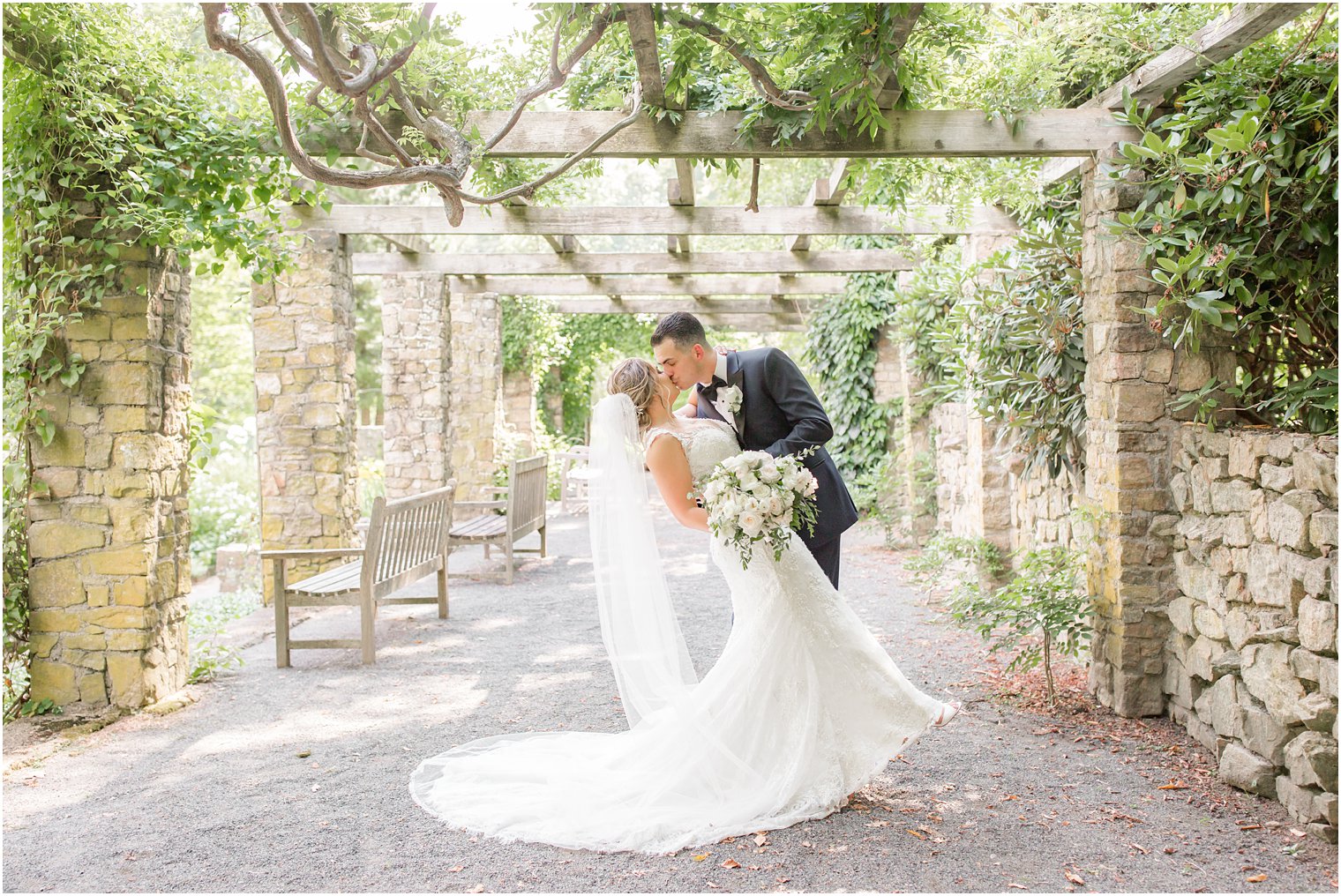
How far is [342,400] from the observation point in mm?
7770

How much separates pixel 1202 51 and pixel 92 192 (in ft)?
16.3

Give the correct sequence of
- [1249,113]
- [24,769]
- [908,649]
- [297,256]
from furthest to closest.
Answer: [297,256]
[908,649]
[24,769]
[1249,113]

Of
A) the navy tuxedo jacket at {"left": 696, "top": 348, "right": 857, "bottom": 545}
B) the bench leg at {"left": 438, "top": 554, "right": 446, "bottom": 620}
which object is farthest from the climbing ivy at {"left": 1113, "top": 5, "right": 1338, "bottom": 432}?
the bench leg at {"left": 438, "top": 554, "right": 446, "bottom": 620}

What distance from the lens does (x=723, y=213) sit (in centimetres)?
788

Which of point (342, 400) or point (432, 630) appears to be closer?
point (432, 630)

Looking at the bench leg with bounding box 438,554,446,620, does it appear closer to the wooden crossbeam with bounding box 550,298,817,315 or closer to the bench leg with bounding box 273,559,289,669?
the bench leg with bounding box 273,559,289,669

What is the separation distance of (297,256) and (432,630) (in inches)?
128

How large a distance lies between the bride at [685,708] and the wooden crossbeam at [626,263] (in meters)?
6.05

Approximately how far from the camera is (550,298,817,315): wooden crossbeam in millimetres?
14125

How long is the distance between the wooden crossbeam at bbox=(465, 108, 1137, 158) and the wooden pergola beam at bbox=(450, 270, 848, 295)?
7098mm

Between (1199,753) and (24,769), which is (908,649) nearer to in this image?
(1199,753)

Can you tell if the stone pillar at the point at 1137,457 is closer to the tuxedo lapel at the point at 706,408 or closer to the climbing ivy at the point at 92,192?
the tuxedo lapel at the point at 706,408

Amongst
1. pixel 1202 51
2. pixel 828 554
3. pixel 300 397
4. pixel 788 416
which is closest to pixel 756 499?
pixel 788 416

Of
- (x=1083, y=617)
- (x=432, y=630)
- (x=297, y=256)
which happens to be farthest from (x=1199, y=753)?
(x=297, y=256)
